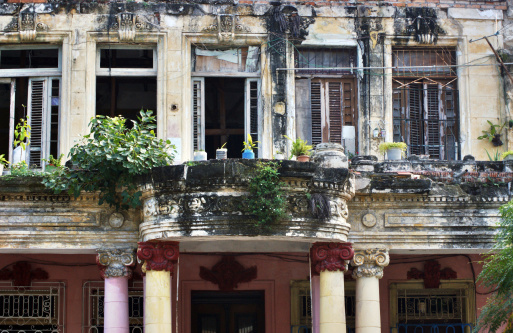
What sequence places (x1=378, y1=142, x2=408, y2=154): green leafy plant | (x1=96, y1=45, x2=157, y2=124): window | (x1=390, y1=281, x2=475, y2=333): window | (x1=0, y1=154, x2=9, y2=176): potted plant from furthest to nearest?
(x1=390, y1=281, x2=475, y2=333): window
(x1=96, y1=45, x2=157, y2=124): window
(x1=378, y1=142, x2=408, y2=154): green leafy plant
(x1=0, y1=154, x2=9, y2=176): potted plant

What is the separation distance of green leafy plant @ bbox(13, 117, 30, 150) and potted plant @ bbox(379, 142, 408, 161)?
19.0 feet

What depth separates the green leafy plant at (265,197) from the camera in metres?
12.2

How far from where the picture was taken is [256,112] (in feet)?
49.3

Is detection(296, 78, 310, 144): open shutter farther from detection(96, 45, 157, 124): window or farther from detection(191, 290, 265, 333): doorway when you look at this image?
detection(191, 290, 265, 333): doorway

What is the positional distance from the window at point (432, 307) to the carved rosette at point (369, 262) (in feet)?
7.62

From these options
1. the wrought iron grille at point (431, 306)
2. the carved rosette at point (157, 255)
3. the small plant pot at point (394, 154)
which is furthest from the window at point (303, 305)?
the carved rosette at point (157, 255)

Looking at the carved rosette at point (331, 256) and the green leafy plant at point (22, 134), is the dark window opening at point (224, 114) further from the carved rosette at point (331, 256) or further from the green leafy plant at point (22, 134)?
the green leafy plant at point (22, 134)

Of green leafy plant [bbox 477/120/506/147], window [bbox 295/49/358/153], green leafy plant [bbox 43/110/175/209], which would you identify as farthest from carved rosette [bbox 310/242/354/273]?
green leafy plant [bbox 477/120/506/147]

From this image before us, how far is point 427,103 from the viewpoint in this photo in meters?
15.4

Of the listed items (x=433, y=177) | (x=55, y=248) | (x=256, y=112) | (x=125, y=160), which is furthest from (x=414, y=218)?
(x=55, y=248)

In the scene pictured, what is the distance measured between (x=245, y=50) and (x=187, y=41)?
1.01m

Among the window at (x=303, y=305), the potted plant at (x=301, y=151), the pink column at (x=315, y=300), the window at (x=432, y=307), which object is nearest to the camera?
the potted plant at (x=301, y=151)

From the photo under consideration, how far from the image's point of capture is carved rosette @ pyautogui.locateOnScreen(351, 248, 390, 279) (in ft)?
44.0

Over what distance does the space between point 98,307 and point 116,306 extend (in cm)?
231
